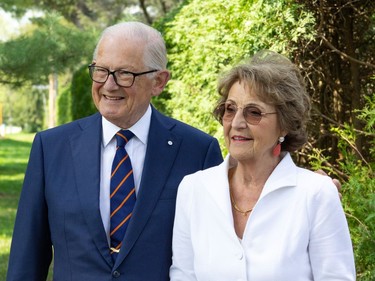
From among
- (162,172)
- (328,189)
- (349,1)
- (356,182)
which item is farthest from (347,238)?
(349,1)

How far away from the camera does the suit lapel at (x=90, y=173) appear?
321 centimetres

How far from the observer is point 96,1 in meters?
31.9

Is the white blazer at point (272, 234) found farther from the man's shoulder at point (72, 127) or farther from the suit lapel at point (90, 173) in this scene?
the man's shoulder at point (72, 127)

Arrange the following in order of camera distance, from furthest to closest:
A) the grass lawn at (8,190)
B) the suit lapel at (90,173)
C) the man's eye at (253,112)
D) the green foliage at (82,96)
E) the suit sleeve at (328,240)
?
the green foliage at (82,96)
the grass lawn at (8,190)
the suit lapel at (90,173)
the man's eye at (253,112)
the suit sleeve at (328,240)

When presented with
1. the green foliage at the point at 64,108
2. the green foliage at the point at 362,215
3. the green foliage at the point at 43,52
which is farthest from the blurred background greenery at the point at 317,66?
the green foliage at the point at 64,108

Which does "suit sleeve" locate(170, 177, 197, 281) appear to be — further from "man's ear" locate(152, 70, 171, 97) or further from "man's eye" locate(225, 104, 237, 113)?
"man's ear" locate(152, 70, 171, 97)

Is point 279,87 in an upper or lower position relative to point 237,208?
upper

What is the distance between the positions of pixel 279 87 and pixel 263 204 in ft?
1.37

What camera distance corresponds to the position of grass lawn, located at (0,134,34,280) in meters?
10.5

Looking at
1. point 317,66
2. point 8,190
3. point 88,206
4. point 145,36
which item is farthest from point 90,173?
point 8,190

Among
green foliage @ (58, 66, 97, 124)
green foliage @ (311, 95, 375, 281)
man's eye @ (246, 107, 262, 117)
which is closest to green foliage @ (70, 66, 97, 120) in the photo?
green foliage @ (58, 66, 97, 124)

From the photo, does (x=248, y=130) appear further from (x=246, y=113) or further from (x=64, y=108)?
(x=64, y=108)

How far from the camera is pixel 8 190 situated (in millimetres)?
17641

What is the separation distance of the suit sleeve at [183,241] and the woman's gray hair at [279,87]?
1.16ft
